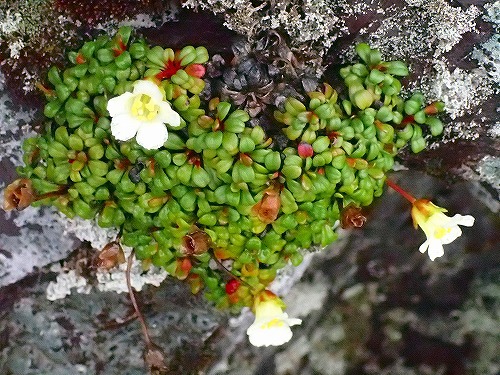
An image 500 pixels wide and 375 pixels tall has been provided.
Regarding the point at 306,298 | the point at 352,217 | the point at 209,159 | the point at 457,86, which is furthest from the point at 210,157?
the point at 306,298

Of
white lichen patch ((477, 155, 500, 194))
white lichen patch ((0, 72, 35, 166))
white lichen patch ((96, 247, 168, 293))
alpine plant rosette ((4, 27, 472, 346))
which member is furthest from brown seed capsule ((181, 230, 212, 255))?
white lichen patch ((477, 155, 500, 194))

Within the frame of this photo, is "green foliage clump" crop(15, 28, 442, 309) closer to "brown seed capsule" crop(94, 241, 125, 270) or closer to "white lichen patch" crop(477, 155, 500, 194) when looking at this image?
"brown seed capsule" crop(94, 241, 125, 270)

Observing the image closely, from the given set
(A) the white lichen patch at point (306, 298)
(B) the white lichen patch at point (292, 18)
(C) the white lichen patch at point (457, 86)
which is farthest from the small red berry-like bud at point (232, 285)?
(C) the white lichen patch at point (457, 86)

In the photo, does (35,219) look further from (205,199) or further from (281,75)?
(281,75)

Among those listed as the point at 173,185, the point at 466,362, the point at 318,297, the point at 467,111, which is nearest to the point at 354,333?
the point at 318,297

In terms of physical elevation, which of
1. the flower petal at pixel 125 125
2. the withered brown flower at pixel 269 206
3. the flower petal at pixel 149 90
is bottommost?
the withered brown flower at pixel 269 206

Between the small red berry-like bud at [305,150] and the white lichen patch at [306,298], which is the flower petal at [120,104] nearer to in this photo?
the small red berry-like bud at [305,150]
